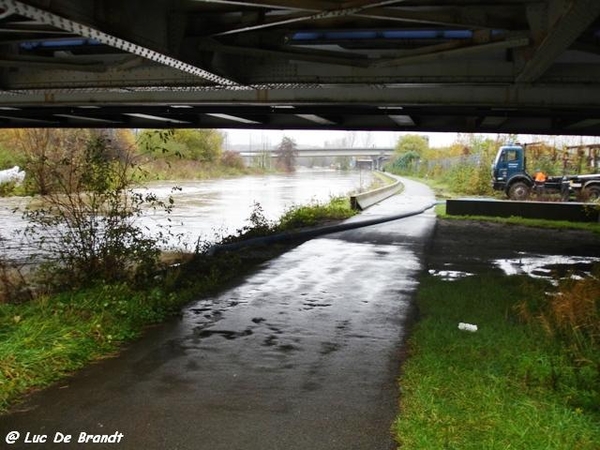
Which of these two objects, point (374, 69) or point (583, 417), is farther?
point (374, 69)

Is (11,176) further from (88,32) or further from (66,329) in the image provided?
(88,32)

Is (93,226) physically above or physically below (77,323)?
above

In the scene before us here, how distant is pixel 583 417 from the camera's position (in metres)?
4.26

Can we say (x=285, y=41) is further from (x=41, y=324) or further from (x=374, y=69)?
(x=41, y=324)

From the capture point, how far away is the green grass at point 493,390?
3998 millimetres

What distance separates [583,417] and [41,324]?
5440 mm

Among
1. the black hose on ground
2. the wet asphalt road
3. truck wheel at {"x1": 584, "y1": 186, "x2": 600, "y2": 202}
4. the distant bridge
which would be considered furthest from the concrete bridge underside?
the distant bridge

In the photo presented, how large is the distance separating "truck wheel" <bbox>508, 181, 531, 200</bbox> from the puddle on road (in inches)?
661

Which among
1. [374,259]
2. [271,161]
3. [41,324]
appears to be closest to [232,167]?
[271,161]

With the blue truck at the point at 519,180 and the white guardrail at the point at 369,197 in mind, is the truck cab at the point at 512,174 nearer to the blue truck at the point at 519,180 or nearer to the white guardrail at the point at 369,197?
the blue truck at the point at 519,180

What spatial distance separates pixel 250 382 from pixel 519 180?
90.2 feet

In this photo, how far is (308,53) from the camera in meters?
8.11

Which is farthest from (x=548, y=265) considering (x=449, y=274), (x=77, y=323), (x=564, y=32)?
(x=77, y=323)

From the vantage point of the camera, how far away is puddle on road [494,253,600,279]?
10836 millimetres
